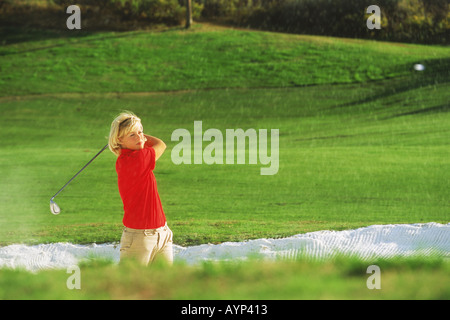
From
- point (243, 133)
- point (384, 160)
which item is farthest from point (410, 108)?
point (384, 160)

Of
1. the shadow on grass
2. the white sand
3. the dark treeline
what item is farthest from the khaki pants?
the dark treeline

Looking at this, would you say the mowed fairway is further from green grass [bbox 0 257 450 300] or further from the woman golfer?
green grass [bbox 0 257 450 300]

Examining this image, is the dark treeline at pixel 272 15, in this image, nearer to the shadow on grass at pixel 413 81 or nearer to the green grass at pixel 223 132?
the green grass at pixel 223 132

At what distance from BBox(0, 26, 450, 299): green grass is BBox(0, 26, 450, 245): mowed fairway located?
2.3 inches

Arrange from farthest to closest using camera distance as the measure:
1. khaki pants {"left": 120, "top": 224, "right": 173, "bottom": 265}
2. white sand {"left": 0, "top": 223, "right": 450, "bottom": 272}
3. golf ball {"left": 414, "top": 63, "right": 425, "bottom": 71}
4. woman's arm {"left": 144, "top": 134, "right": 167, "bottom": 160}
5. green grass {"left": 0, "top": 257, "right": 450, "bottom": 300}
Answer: golf ball {"left": 414, "top": 63, "right": 425, "bottom": 71} < white sand {"left": 0, "top": 223, "right": 450, "bottom": 272} < woman's arm {"left": 144, "top": 134, "right": 167, "bottom": 160} < khaki pants {"left": 120, "top": 224, "right": 173, "bottom": 265} < green grass {"left": 0, "top": 257, "right": 450, "bottom": 300}

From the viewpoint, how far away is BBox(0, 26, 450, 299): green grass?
2.63 m

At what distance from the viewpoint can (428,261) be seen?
8.54ft

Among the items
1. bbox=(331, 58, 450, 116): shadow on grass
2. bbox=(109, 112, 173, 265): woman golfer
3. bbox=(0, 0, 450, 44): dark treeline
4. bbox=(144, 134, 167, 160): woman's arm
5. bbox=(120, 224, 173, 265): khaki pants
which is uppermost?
bbox=(0, 0, 450, 44): dark treeline

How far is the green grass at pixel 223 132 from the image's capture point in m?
2.63

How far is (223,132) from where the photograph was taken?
22.5 metres

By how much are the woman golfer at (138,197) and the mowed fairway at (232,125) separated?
121 inches

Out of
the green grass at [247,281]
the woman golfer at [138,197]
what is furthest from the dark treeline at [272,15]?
the green grass at [247,281]

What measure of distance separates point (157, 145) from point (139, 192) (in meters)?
0.34

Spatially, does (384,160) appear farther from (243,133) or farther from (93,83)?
(93,83)
